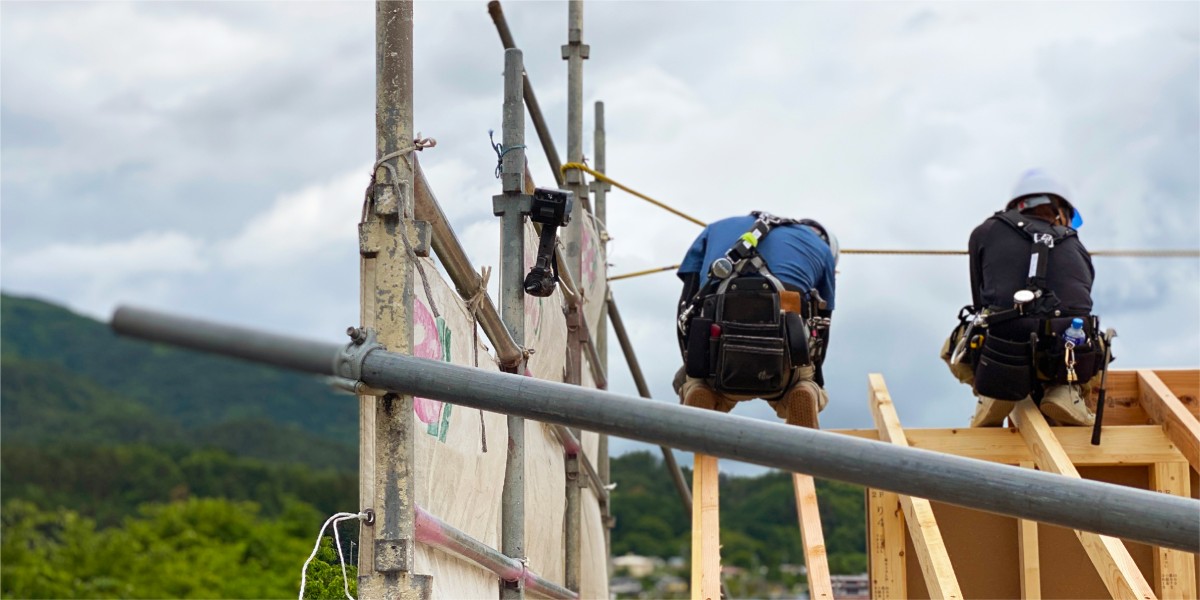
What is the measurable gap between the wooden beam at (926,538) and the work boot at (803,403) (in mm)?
361

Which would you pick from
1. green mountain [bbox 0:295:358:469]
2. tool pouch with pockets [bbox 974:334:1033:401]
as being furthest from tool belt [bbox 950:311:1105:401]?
green mountain [bbox 0:295:358:469]

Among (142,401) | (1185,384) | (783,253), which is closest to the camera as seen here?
(783,253)

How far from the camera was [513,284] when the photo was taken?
5.86 m

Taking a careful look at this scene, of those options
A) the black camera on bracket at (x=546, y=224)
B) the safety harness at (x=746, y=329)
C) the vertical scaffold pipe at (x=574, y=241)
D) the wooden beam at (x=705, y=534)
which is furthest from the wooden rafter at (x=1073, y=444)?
the black camera on bracket at (x=546, y=224)

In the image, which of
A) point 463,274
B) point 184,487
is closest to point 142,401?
point 184,487

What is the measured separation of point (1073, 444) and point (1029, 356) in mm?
560

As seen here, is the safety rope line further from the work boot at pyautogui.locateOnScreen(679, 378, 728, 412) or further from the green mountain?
the green mountain

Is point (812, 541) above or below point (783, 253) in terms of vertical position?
below

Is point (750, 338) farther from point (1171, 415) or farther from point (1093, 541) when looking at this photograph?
point (1171, 415)

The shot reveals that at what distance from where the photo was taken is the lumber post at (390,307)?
4.05 metres

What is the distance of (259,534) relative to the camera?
61.1 meters

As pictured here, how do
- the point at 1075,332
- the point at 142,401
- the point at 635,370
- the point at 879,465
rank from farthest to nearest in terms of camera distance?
the point at 142,401, the point at 635,370, the point at 1075,332, the point at 879,465

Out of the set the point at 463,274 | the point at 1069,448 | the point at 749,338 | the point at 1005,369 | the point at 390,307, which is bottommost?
the point at 390,307

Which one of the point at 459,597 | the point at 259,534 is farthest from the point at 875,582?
the point at 259,534
